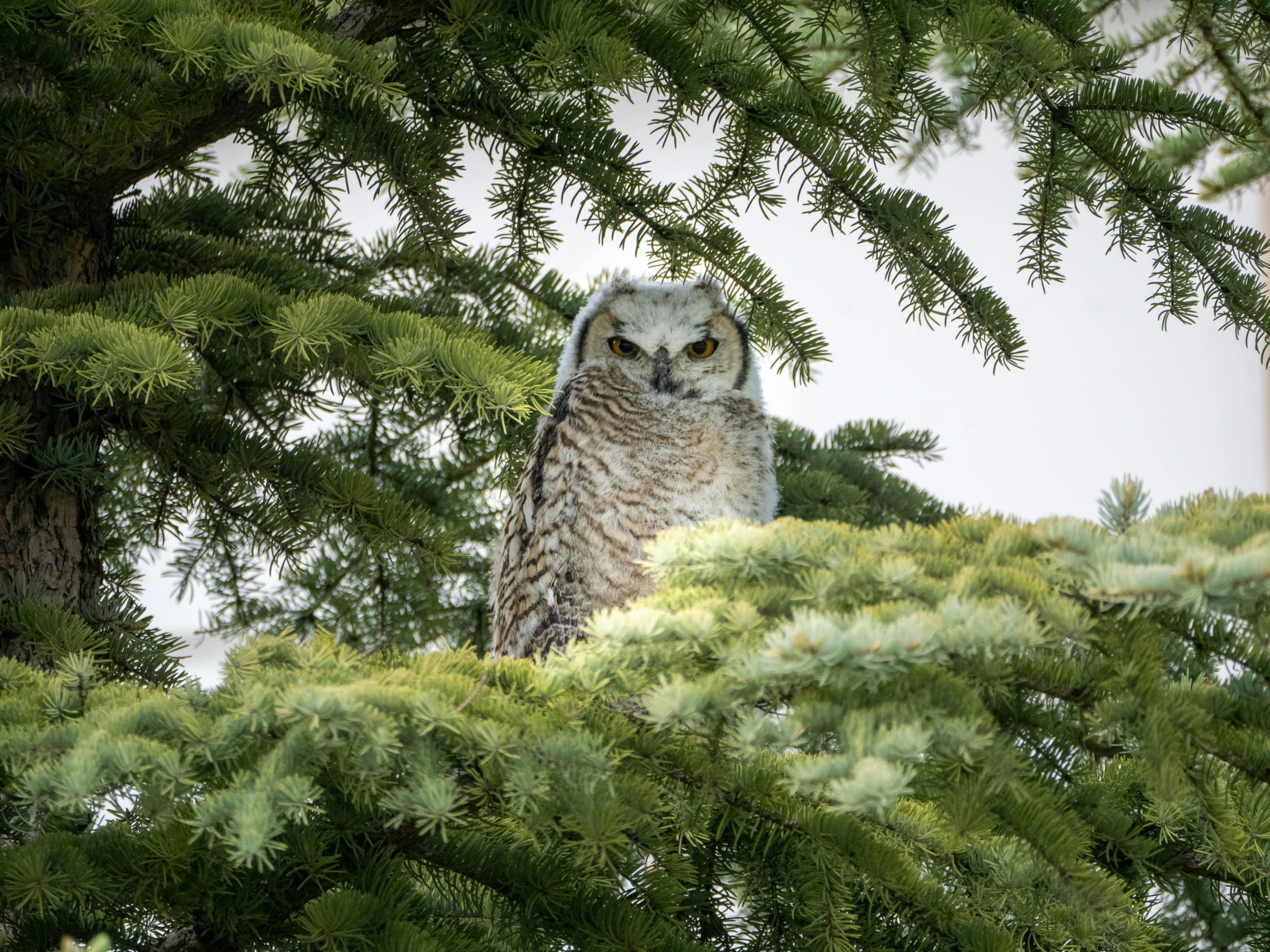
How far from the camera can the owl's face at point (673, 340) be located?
5.50ft

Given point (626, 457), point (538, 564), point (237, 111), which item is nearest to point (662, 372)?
point (626, 457)

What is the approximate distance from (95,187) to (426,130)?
15.8 inches

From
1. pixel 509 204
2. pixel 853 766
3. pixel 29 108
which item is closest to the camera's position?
pixel 853 766

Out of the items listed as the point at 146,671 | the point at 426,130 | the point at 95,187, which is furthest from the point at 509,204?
the point at 146,671

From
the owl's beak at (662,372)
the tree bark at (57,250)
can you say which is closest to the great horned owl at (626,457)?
the owl's beak at (662,372)

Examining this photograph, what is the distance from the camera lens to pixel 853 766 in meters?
Result: 0.59

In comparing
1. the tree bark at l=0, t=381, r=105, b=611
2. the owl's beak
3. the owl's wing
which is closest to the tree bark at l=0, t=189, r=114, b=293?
the tree bark at l=0, t=381, r=105, b=611

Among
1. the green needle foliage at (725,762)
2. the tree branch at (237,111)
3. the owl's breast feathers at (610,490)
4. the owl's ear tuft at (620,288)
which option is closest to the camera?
the green needle foliage at (725,762)

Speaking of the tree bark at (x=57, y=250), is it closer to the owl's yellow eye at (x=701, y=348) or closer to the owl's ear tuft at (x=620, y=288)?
the owl's ear tuft at (x=620, y=288)

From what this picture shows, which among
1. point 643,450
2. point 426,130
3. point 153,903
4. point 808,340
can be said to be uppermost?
point 426,130

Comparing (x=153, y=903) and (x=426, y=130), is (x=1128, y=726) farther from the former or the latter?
(x=426, y=130)

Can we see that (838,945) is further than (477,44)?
No

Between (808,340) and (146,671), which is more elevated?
(808,340)

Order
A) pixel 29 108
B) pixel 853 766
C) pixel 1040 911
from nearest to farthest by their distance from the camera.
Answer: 1. pixel 853 766
2. pixel 1040 911
3. pixel 29 108
